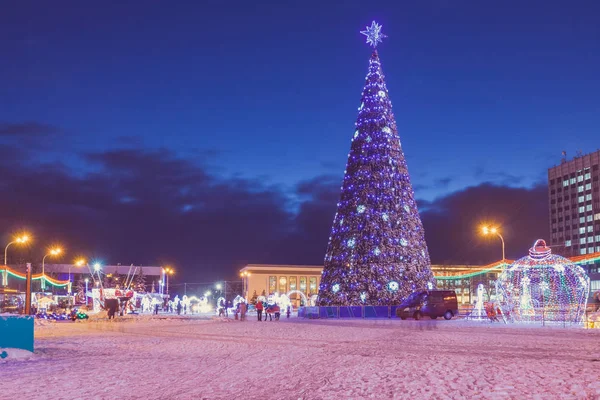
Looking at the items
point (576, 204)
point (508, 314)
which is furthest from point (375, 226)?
point (576, 204)

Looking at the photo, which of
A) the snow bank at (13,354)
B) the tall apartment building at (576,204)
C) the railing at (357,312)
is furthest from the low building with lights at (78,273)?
the tall apartment building at (576,204)

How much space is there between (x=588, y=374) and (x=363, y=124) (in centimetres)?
2927

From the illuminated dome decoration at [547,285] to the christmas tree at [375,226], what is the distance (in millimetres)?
9021

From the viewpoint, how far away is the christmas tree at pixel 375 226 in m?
37.4

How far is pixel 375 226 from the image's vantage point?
3762cm

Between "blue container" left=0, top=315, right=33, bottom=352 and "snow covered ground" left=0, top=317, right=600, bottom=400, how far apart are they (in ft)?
2.02

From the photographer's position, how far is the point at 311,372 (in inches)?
484

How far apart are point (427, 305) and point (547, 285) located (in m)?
9.14

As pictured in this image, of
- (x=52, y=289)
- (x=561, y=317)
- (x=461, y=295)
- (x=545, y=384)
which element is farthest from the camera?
(x=461, y=295)

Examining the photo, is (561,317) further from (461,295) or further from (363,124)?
(461,295)

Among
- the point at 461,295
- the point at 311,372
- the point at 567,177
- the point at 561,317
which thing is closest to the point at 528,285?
the point at 561,317

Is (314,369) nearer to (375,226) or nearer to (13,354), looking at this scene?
(13,354)

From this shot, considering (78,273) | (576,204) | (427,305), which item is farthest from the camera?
(576,204)

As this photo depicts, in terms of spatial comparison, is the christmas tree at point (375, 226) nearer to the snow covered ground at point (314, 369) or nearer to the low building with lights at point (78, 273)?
the snow covered ground at point (314, 369)
